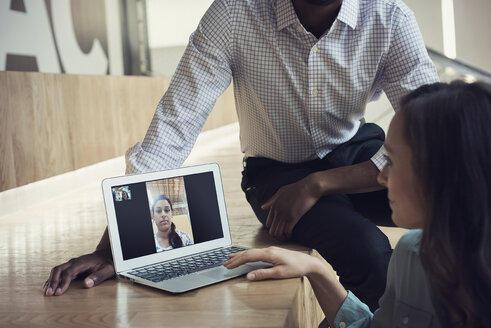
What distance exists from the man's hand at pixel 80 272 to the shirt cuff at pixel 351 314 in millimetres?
496

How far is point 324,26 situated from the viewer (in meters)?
1.76

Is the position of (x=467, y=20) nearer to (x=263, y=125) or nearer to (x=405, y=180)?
(x=263, y=125)

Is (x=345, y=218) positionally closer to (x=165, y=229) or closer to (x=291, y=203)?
(x=291, y=203)

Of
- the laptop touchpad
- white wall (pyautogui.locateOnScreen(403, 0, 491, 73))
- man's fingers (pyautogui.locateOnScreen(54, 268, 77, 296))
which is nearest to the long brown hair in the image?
the laptop touchpad

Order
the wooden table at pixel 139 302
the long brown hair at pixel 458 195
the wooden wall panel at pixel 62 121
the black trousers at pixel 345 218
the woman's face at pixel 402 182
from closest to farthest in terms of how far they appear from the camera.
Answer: the long brown hair at pixel 458 195 < the woman's face at pixel 402 182 < the wooden table at pixel 139 302 < the black trousers at pixel 345 218 < the wooden wall panel at pixel 62 121

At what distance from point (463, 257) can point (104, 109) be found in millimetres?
3635

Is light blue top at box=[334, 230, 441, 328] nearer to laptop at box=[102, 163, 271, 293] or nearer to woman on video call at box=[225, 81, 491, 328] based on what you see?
woman on video call at box=[225, 81, 491, 328]

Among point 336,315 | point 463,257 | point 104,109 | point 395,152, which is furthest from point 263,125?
point 104,109

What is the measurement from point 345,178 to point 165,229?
1.81ft

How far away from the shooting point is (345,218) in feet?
5.09

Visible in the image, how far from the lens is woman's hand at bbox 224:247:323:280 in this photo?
3.81ft

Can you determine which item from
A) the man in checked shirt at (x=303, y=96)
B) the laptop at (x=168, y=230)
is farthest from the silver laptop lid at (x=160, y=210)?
the man in checked shirt at (x=303, y=96)

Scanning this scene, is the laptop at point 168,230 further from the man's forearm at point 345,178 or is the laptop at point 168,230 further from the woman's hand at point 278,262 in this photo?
the man's forearm at point 345,178

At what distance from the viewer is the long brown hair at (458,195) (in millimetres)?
743
